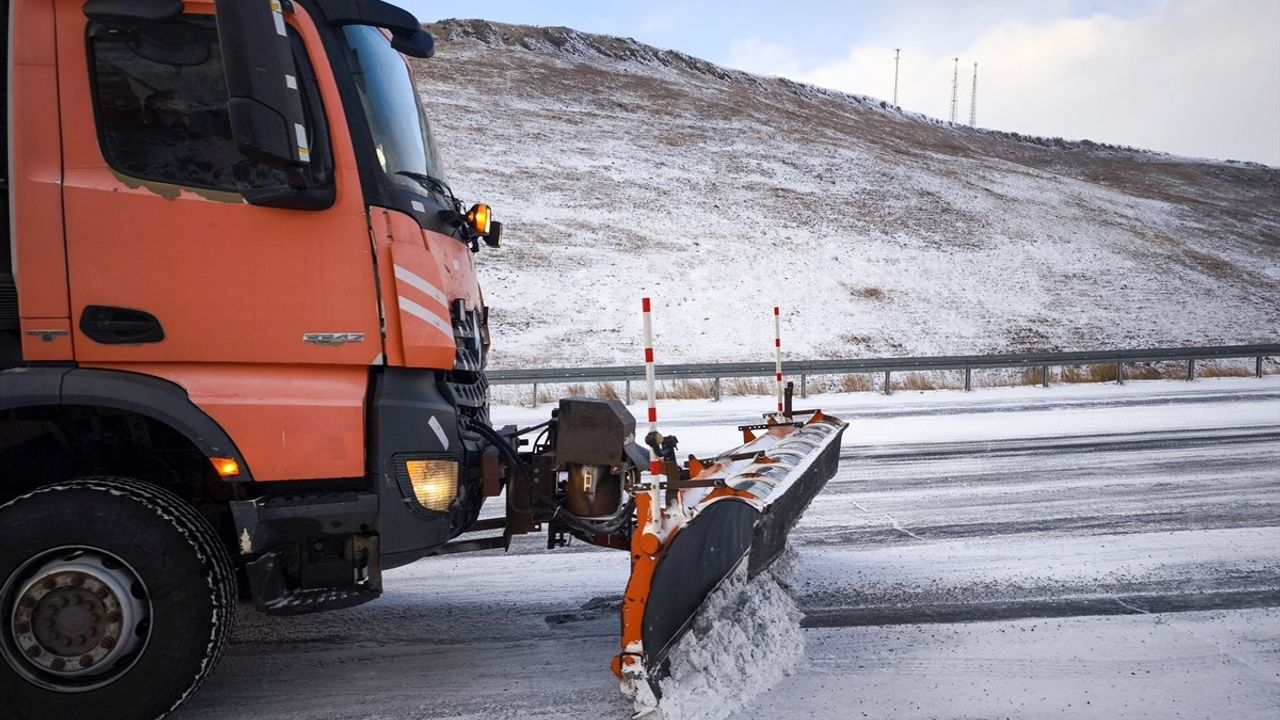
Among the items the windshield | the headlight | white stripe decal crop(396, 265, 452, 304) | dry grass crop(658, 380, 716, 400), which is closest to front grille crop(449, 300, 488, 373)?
white stripe decal crop(396, 265, 452, 304)

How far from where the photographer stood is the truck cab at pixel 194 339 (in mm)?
2568

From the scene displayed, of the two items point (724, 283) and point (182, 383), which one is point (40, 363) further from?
point (724, 283)

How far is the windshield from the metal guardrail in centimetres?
900

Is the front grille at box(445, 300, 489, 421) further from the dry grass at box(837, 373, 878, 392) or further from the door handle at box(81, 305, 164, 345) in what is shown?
the dry grass at box(837, 373, 878, 392)

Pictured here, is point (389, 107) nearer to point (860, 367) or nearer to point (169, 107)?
point (169, 107)

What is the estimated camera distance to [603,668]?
332cm

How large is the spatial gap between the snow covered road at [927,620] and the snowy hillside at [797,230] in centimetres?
1406

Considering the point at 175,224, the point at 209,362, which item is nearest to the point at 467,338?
the point at 209,362

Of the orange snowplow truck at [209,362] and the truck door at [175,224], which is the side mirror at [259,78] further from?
the truck door at [175,224]

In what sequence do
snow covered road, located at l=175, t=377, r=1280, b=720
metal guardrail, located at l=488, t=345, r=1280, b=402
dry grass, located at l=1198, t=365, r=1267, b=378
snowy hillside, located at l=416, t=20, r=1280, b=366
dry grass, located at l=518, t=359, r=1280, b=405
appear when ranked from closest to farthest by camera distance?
snow covered road, located at l=175, t=377, r=1280, b=720, metal guardrail, located at l=488, t=345, r=1280, b=402, dry grass, located at l=518, t=359, r=1280, b=405, dry grass, located at l=1198, t=365, r=1267, b=378, snowy hillside, located at l=416, t=20, r=1280, b=366

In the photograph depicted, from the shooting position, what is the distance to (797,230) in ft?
100

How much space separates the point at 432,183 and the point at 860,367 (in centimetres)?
1233

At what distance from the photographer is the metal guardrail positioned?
44.2ft

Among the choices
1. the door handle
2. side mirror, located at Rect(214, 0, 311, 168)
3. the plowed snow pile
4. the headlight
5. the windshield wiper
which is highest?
side mirror, located at Rect(214, 0, 311, 168)
